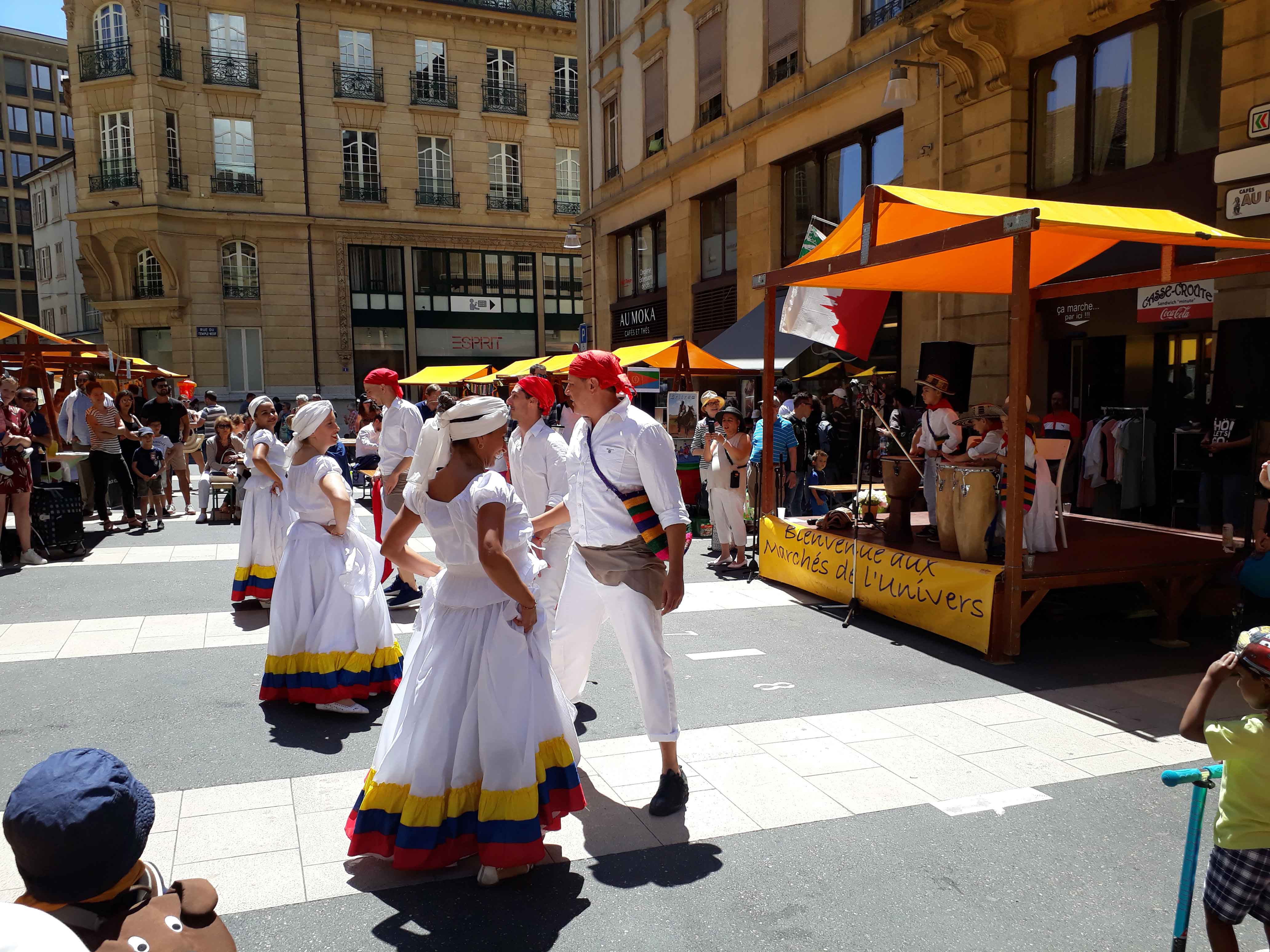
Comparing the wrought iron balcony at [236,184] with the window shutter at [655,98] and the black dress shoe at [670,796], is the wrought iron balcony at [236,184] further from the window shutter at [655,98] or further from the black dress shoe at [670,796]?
the black dress shoe at [670,796]

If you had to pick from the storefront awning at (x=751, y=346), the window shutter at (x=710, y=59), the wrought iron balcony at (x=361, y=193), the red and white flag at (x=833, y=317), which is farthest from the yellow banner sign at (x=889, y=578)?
the wrought iron balcony at (x=361, y=193)

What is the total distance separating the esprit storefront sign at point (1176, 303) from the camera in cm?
1015

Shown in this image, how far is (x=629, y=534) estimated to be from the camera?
14.0 ft

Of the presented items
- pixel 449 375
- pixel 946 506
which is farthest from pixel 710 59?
pixel 946 506

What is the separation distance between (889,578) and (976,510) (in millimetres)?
914

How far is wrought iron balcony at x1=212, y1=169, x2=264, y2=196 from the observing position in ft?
113

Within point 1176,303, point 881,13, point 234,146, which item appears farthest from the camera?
point 234,146

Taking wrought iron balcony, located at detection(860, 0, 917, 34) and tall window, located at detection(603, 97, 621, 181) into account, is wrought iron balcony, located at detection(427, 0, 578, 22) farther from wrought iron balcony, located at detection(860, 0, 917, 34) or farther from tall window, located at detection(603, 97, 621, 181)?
wrought iron balcony, located at detection(860, 0, 917, 34)

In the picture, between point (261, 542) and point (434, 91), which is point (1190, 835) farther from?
point (434, 91)

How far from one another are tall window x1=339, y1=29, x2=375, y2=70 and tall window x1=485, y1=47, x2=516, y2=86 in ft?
15.4

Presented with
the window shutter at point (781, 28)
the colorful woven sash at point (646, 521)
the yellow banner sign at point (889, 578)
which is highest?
the window shutter at point (781, 28)

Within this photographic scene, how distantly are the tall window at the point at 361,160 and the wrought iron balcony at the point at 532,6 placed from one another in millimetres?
6380

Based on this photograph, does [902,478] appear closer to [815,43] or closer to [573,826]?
[573,826]

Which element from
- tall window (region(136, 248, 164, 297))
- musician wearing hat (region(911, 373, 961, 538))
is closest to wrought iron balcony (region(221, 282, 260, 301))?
tall window (region(136, 248, 164, 297))
